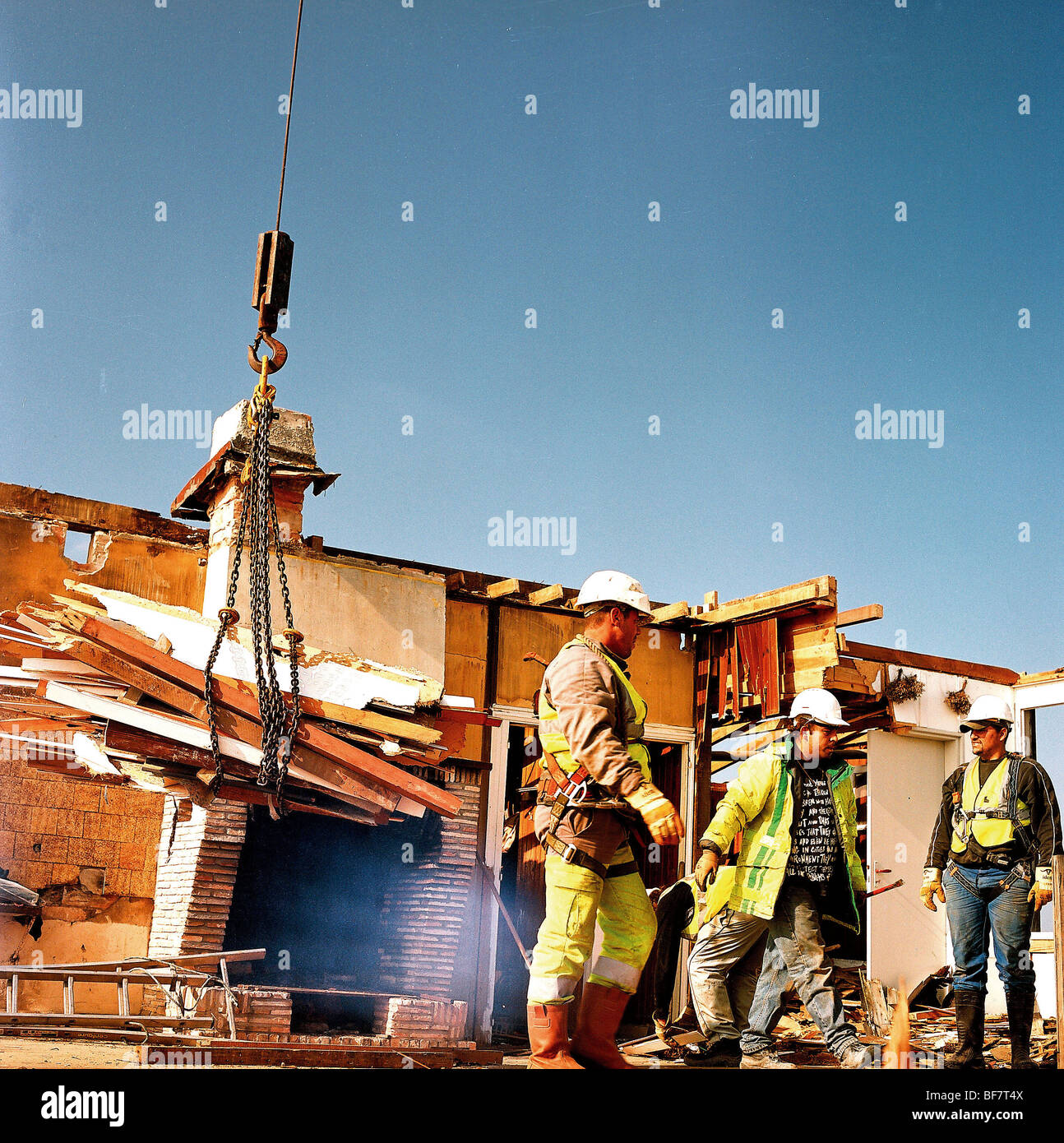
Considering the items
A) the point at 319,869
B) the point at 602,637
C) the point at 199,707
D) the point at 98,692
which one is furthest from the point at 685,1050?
the point at 319,869

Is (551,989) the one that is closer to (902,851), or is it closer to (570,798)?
(570,798)

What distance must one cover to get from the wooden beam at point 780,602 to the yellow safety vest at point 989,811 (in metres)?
3.11

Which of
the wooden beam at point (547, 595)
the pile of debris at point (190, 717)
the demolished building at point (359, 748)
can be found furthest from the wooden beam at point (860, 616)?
the pile of debris at point (190, 717)

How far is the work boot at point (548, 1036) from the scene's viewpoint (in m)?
5.02

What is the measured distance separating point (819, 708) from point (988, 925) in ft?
5.75

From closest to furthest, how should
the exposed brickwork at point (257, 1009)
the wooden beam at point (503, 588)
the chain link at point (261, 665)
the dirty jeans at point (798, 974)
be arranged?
the chain link at point (261, 665)
the dirty jeans at point (798, 974)
the exposed brickwork at point (257, 1009)
the wooden beam at point (503, 588)

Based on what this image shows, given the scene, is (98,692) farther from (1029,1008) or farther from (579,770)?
(1029,1008)

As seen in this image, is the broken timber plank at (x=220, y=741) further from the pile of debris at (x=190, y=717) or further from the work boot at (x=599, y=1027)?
the work boot at (x=599, y=1027)

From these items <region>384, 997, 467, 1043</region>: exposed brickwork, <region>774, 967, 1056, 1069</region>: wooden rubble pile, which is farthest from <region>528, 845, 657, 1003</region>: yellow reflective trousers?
<region>384, 997, 467, 1043</region>: exposed brickwork

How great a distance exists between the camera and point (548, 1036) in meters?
5.02

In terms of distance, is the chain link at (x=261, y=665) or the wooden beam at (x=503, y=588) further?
the wooden beam at (x=503, y=588)

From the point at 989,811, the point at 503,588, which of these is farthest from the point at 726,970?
the point at 503,588
